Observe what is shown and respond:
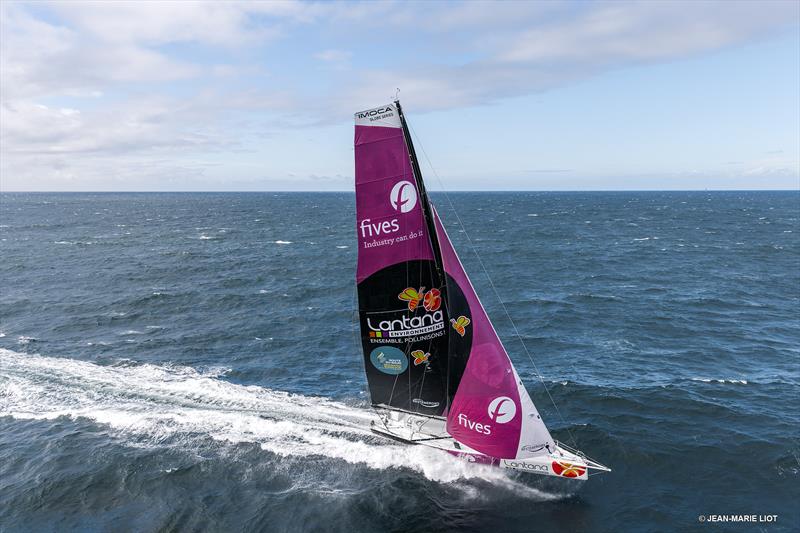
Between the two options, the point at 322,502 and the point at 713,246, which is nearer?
the point at 322,502

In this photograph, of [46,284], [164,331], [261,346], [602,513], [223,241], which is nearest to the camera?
[602,513]

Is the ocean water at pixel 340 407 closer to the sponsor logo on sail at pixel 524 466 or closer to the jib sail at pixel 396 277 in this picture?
the sponsor logo on sail at pixel 524 466

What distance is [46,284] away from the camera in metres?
60.8

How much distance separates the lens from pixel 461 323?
21062 mm

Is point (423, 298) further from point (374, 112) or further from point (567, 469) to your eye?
point (567, 469)

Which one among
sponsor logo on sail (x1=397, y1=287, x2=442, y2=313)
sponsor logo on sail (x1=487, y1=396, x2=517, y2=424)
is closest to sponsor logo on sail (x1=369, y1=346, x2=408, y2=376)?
sponsor logo on sail (x1=397, y1=287, x2=442, y2=313)

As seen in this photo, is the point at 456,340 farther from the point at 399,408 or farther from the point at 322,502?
the point at 322,502

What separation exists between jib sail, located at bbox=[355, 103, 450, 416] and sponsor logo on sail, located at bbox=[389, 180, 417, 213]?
0.12ft

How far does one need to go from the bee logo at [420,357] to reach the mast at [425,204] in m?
3.23

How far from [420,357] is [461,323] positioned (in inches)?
104

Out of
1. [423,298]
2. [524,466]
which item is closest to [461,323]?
[423,298]

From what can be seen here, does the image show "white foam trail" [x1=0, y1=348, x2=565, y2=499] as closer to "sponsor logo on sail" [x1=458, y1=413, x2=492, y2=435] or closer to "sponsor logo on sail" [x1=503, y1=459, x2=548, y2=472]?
"sponsor logo on sail" [x1=503, y1=459, x2=548, y2=472]

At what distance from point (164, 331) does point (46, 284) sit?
2753 cm

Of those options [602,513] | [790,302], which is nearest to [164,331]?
[602,513]
